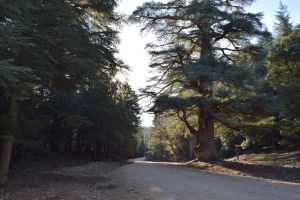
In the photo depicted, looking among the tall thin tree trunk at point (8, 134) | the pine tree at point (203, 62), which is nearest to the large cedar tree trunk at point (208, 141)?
the pine tree at point (203, 62)

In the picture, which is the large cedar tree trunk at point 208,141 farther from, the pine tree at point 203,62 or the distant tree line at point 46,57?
the distant tree line at point 46,57

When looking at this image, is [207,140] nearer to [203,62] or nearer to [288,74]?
[203,62]

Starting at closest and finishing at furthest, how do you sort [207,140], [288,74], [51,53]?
[51,53] < [288,74] < [207,140]

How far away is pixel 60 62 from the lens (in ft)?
44.2

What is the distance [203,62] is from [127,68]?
507cm

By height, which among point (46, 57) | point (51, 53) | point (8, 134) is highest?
point (51, 53)

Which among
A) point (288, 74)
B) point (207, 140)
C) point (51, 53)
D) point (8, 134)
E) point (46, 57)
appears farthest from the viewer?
point (207, 140)

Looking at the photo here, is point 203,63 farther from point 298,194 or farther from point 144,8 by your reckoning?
point 298,194

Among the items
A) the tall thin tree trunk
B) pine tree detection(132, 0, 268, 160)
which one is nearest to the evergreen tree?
pine tree detection(132, 0, 268, 160)

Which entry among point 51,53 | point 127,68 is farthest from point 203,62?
point 51,53

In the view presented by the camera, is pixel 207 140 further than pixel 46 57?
Yes

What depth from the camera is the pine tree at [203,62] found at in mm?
21281

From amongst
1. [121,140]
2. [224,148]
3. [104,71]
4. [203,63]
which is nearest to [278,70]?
[203,63]

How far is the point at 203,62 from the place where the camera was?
21.4 m
